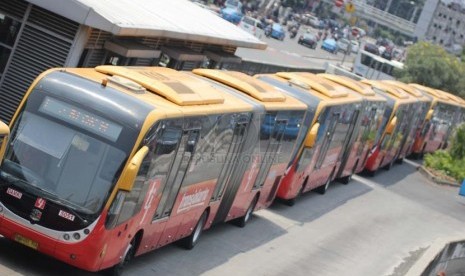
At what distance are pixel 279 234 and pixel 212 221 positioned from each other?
4248mm

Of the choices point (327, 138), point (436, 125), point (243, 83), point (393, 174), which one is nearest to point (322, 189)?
point (327, 138)

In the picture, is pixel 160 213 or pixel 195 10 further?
pixel 195 10

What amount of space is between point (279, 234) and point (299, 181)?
3.31m

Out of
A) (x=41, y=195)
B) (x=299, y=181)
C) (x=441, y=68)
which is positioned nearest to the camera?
(x=41, y=195)

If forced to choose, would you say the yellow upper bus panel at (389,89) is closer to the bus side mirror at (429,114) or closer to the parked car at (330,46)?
the bus side mirror at (429,114)

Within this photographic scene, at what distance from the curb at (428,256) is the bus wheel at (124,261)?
7665 mm

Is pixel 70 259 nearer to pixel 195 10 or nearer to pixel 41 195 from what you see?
pixel 41 195

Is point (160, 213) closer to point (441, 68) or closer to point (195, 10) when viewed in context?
point (195, 10)

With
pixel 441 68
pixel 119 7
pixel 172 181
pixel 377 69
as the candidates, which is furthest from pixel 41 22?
pixel 377 69

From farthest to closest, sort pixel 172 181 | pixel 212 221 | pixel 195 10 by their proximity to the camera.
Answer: pixel 195 10 → pixel 212 221 → pixel 172 181

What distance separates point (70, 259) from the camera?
16.2 m

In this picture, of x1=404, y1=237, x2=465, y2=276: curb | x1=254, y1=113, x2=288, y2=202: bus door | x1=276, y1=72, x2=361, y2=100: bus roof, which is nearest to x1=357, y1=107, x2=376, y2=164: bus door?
x1=276, y1=72, x2=361, y2=100: bus roof

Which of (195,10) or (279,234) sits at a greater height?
(195,10)

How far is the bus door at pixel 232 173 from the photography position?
21.8 metres
